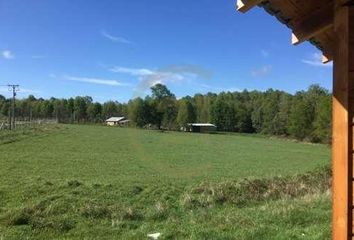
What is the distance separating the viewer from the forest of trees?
360ft

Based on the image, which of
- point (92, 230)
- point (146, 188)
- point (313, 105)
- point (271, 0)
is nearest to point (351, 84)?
point (271, 0)

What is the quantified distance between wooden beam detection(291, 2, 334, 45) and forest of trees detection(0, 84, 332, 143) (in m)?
92.4

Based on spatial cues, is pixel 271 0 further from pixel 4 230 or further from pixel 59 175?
pixel 59 175

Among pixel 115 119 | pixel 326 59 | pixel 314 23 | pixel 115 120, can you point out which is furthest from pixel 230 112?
pixel 314 23

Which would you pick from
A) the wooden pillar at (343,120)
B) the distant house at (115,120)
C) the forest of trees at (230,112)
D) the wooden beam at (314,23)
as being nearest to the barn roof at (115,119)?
the distant house at (115,120)

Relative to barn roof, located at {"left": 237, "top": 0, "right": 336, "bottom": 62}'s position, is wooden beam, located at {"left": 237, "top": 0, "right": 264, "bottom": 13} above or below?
below

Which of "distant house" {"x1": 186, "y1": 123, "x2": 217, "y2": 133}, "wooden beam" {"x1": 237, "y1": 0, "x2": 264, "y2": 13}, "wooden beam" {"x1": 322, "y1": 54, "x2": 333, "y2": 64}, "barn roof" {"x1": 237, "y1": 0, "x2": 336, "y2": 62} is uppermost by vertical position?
"barn roof" {"x1": 237, "y1": 0, "x2": 336, "y2": 62}

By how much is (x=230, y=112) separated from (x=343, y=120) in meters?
154

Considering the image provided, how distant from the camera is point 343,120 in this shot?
422 cm

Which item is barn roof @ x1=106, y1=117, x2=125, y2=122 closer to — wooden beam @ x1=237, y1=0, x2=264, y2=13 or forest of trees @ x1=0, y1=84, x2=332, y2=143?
forest of trees @ x1=0, y1=84, x2=332, y2=143

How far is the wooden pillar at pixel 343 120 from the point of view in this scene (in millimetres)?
4168

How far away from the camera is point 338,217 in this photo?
A: 436 centimetres

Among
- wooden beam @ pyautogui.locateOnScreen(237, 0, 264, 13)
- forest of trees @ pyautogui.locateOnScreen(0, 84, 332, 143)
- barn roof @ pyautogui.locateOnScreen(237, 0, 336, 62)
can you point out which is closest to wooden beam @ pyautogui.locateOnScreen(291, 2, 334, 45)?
barn roof @ pyautogui.locateOnScreen(237, 0, 336, 62)

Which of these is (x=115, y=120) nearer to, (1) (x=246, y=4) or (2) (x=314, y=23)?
(2) (x=314, y=23)
